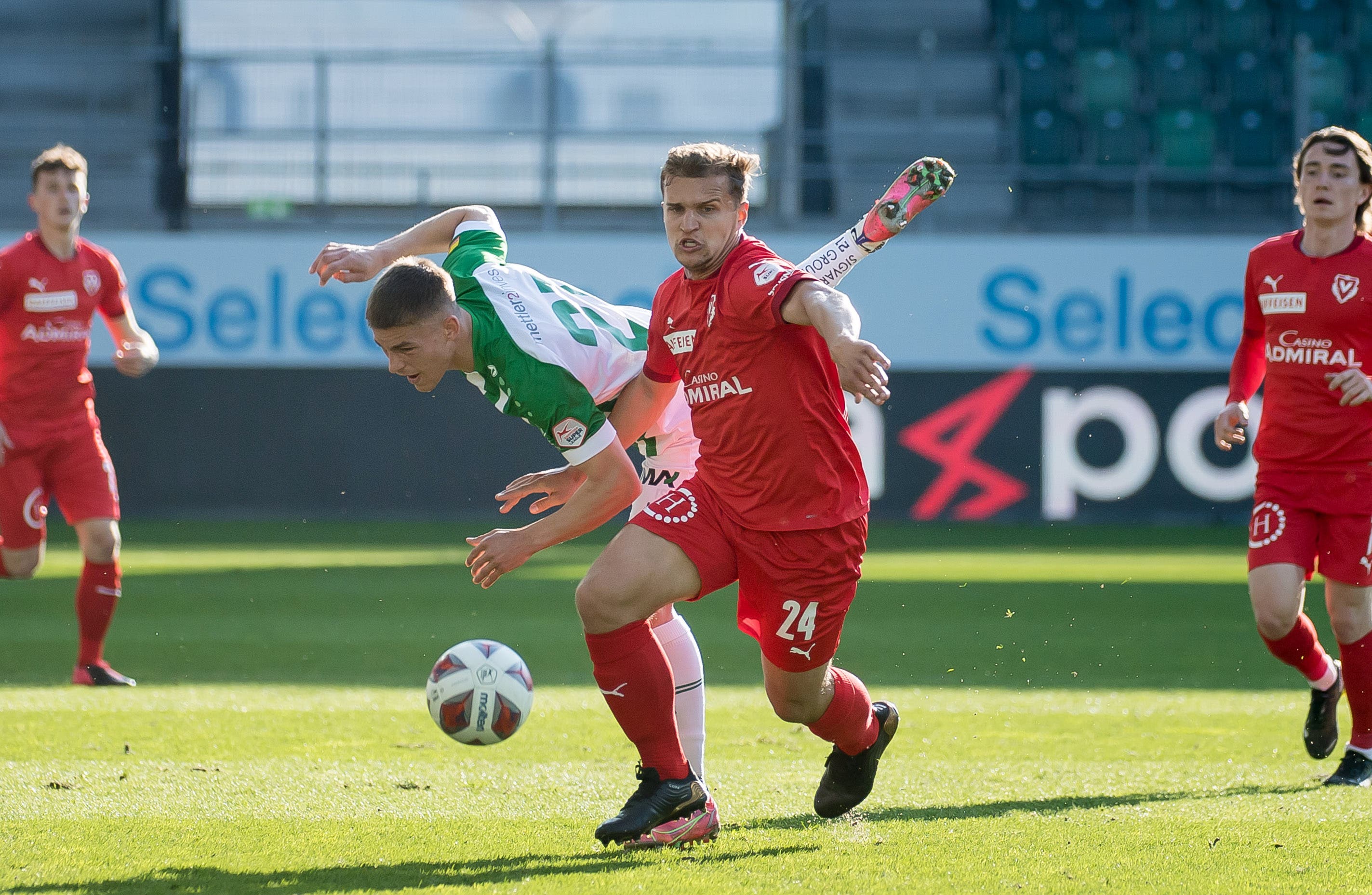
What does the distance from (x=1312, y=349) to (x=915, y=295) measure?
33.9 ft

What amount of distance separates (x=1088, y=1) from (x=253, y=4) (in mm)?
10567

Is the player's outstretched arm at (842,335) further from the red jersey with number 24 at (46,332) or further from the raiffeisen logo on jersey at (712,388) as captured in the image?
the red jersey with number 24 at (46,332)

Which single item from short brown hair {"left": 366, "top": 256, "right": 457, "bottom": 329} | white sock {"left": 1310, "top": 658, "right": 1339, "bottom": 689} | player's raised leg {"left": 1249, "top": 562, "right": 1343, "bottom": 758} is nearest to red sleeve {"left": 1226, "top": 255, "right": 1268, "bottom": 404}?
player's raised leg {"left": 1249, "top": 562, "right": 1343, "bottom": 758}

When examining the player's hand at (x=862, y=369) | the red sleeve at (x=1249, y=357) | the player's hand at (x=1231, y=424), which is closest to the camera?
the player's hand at (x=862, y=369)

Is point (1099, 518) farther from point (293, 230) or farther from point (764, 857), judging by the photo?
point (764, 857)

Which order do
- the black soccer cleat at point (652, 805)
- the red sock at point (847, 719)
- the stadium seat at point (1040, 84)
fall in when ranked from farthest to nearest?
1. the stadium seat at point (1040, 84)
2. the red sock at point (847, 719)
3. the black soccer cleat at point (652, 805)

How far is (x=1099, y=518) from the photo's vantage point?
15188mm

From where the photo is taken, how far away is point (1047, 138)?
1770 cm

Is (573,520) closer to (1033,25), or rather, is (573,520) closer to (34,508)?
(34,508)

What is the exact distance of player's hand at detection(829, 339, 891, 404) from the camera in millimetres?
3248

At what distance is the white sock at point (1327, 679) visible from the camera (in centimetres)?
501

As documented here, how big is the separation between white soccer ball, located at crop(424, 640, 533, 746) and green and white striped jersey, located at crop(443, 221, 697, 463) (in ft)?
2.59

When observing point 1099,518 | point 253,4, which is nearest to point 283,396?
point 253,4

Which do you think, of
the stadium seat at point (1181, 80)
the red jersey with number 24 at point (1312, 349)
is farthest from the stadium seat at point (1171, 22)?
the red jersey with number 24 at point (1312, 349)
